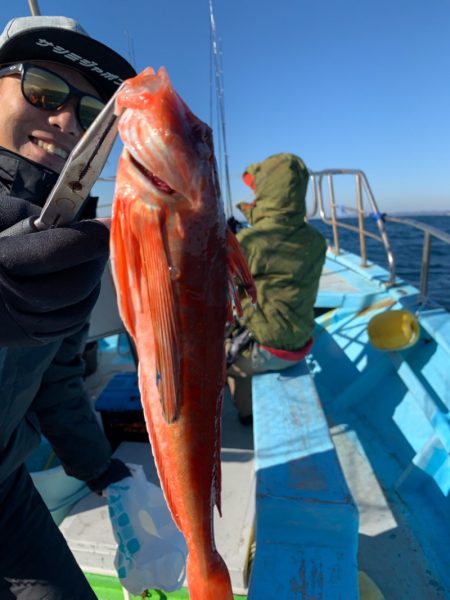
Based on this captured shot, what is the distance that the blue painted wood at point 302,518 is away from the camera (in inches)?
66.4

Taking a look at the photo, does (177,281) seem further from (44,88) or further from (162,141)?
(44,88)

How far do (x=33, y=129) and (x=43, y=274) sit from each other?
0.68 m

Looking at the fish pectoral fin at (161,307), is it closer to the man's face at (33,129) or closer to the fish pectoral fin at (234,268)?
the fish pectoral fin at (234,268)

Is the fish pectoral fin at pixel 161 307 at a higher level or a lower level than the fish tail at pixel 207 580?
higher

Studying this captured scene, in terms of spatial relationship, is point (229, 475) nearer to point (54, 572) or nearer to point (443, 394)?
point (54, 572)

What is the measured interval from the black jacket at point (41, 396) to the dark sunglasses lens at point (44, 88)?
0.86 ft

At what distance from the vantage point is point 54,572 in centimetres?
167

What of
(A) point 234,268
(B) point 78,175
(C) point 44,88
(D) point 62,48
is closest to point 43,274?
(B) point 78,175

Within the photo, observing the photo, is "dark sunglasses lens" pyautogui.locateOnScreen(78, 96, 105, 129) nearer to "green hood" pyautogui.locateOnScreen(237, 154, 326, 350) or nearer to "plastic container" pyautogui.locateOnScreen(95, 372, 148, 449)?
"green hood" pyautogui.locateOnScreen(237, 154, 326, 350)

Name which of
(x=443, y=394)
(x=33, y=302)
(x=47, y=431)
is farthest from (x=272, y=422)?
(x=33, y=302)

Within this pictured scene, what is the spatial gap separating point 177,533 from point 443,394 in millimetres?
2790

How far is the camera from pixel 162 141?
1.04m

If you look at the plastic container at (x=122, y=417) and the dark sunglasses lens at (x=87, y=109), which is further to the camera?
the plastic container at (x=122, y=417)

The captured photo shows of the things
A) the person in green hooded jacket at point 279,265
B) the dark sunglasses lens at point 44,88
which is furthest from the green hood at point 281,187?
the dark sunglasses lens at point 44,88
